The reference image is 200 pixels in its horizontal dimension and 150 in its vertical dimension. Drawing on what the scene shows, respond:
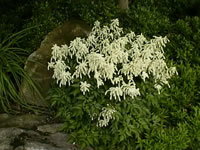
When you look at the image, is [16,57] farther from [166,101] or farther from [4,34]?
[166,101]

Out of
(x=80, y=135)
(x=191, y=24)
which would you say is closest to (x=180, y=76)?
(x=191, y=24)

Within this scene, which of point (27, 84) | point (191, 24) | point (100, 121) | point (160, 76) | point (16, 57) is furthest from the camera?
point (191, 24)

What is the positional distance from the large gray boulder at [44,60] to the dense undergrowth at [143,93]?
290 millimetres

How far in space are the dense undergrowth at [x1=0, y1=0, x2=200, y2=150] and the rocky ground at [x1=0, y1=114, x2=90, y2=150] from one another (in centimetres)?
16

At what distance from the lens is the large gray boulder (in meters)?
4.98

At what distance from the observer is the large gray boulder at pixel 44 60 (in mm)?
4980

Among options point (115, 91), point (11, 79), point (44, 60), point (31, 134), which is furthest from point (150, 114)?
point (11, 79)

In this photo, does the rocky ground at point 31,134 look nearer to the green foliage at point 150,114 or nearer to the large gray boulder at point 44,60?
the green foliage at point 150,114

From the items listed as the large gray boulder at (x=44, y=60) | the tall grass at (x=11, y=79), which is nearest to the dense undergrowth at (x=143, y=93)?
the tall grass at (x=11, y=79)

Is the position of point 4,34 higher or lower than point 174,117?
higher

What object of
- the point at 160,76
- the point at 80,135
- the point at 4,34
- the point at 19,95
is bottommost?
the point at 80,135

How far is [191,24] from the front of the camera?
6.30m

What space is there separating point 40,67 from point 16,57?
518 millimetres

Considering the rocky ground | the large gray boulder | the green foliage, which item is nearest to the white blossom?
the green foliage
